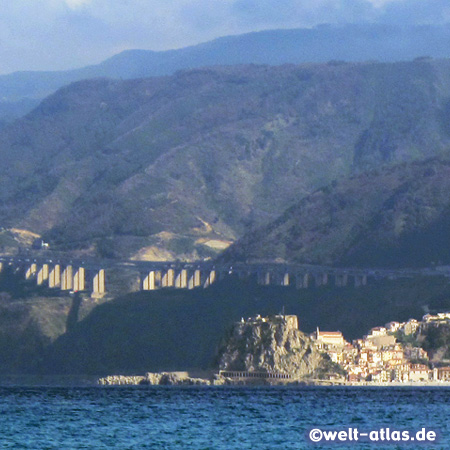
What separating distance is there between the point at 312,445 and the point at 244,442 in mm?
6111

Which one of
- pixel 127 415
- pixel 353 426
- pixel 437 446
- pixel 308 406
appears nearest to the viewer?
pixel 437 446

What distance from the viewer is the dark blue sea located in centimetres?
14738

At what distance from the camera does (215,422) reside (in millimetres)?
167875

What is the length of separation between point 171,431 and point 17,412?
26754mm

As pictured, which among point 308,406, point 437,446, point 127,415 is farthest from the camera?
point 308,406

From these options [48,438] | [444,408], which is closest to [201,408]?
[444,408]

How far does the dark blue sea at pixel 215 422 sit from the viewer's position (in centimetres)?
14738

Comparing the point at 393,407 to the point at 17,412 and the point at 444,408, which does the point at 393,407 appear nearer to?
the point at 444,408

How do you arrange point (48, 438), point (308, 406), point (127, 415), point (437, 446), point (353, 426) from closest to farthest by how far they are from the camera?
point (437, 446) → point (48, 438) → point (353, 426) → point (127, 415) → point (308, 406)

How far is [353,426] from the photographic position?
163 metres

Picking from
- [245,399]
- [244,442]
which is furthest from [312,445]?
[245,399]

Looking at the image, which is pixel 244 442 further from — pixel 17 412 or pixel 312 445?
pixel 17 412

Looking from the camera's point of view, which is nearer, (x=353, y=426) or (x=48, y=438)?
(x=48, y=438)

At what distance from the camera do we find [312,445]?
477ft
